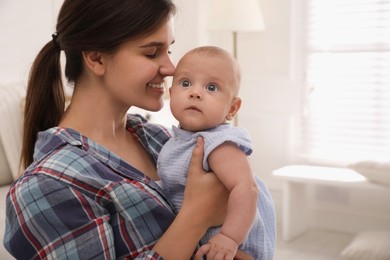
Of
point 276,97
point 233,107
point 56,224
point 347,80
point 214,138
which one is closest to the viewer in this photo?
point 56,224

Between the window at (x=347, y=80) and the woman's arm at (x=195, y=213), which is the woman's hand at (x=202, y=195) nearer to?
the woman's arm at (x=195, y=213)

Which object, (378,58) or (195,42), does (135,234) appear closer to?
(378,58)

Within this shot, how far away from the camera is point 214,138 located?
4.05ft

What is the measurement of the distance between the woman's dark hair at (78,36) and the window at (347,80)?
2602 mm

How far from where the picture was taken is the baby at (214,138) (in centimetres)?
120

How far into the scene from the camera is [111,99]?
4.47 ft

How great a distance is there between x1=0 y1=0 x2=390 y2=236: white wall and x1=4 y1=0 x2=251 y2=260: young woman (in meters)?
2.15

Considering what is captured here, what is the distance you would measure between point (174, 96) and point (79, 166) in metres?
0.27

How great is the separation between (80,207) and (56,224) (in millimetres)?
56

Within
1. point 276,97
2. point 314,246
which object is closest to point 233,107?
point 314,246

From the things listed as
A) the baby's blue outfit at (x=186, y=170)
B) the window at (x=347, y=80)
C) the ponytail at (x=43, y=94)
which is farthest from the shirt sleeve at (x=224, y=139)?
the window at (x=347, y=80)

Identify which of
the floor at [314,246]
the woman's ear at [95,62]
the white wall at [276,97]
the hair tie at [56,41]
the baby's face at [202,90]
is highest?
the hair tie at [56,41]

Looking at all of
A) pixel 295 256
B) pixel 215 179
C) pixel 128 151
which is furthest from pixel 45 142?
pixel 295 256

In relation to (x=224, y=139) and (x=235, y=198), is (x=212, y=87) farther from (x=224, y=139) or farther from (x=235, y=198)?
(x=235, y=198)
